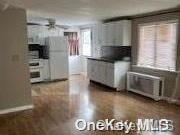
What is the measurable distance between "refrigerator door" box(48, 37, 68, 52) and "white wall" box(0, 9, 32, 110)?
9.66ft

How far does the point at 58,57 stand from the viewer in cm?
742

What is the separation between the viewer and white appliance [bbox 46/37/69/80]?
23.9 ft

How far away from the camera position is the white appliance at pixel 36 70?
276 inches

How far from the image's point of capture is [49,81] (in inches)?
288

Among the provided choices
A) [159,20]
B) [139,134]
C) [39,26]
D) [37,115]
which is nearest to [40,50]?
[39,26]

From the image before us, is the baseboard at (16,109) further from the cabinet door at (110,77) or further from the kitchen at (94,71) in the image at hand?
the cabinet door at (110,77)

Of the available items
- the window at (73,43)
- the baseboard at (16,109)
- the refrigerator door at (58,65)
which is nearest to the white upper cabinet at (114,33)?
the refrigerator door at (58,65)

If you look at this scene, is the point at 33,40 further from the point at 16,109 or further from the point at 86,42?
the point at 16,109

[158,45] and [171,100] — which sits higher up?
[158,45]

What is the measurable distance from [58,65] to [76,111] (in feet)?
11.2

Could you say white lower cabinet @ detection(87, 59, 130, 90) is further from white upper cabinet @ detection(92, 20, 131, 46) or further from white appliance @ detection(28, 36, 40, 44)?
white appliance @ detection(28, 36, 40, 44)

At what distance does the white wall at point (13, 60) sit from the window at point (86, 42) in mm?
4466

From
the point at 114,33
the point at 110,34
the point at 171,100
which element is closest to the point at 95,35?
the point at 110,34

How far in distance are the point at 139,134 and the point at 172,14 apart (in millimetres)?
2844
